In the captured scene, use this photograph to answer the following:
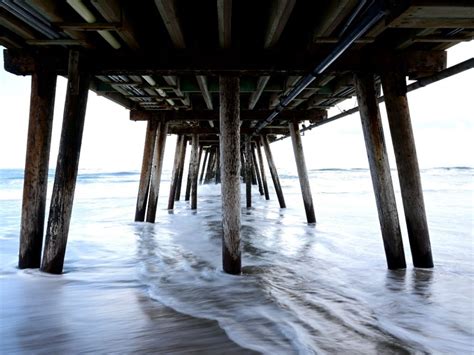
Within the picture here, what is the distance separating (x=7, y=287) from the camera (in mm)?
3141

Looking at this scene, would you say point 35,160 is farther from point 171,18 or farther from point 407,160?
point 407,160

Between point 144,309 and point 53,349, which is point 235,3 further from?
point 53,349

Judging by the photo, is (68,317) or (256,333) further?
(68,317)

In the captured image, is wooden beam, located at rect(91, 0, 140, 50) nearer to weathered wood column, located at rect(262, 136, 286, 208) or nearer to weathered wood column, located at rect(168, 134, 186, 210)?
weathered wood column, located at rect(168, 134, 186, 210)

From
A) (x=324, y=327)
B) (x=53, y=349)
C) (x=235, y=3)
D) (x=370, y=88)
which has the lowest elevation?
(x=53, y=349)

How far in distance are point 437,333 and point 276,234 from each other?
4.14 metres

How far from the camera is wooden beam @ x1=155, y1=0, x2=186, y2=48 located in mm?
2531

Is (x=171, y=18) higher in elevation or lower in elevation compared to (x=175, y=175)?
higher

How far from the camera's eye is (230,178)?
3.55m

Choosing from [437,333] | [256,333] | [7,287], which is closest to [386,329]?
[437,333]

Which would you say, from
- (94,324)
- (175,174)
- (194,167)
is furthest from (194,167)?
(94,324)

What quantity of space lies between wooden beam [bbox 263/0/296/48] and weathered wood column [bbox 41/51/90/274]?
77.7 inches

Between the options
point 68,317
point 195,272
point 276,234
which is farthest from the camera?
point 276,234

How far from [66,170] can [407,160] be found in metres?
3.64
